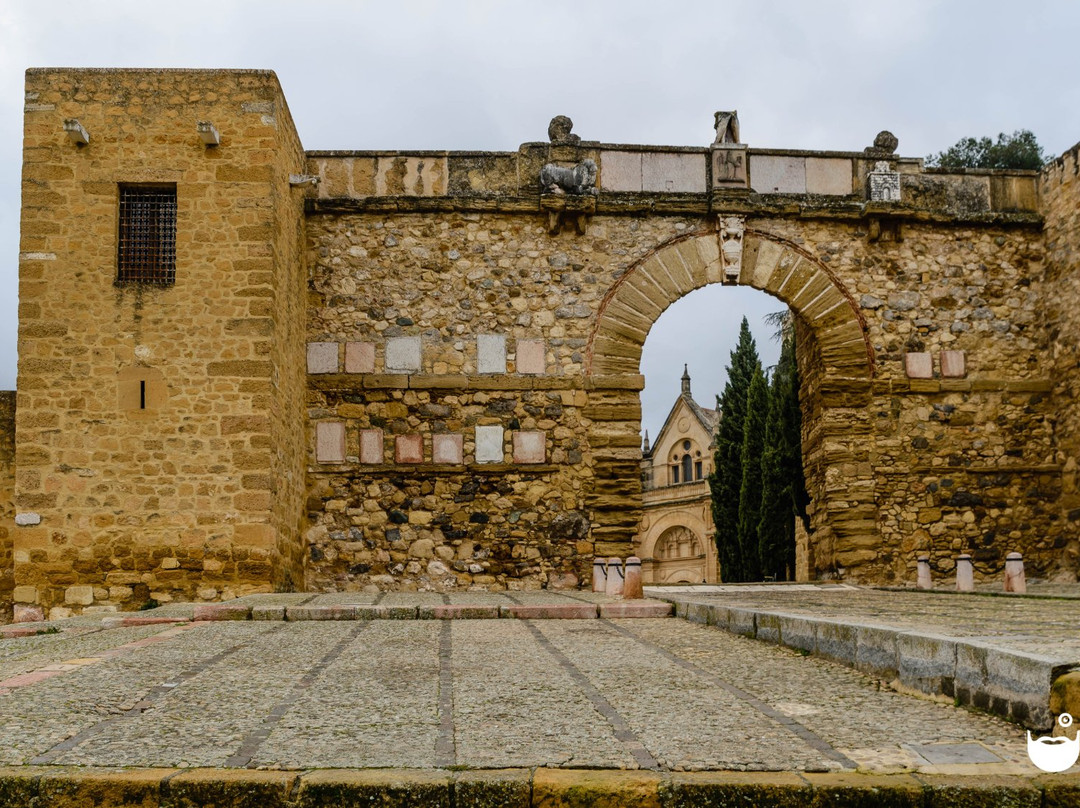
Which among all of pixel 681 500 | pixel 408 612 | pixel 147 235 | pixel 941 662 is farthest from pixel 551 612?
pixel 681 500

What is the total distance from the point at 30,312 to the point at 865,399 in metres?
9.46

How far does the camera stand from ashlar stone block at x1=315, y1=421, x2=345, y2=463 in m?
13.3

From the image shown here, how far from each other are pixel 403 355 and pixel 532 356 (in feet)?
5.05

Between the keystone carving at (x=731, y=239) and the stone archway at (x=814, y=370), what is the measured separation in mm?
51

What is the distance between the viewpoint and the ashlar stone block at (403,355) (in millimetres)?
13531

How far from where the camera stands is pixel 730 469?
29.7m

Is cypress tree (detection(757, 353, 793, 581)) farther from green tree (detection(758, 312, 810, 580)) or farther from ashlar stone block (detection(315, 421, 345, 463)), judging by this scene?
ashlar stone block (detection(315, 421, 345, 463))

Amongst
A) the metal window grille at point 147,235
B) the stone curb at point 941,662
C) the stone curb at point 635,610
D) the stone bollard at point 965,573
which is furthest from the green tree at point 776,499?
the stone curb at point 941,662

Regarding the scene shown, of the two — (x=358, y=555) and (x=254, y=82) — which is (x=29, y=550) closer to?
(x=358, y=555)

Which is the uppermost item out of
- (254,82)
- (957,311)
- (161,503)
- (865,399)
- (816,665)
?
(254,82)

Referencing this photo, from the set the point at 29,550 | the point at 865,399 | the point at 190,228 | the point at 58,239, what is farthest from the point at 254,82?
the point at 865,399

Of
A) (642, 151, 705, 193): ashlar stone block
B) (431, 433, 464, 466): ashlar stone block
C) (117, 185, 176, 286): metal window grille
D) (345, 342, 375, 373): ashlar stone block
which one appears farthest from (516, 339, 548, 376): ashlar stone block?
(117, 185, 176, 286): metal window grille

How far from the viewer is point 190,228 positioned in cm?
1170

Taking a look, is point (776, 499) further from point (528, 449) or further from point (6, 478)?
point (6, 478)
